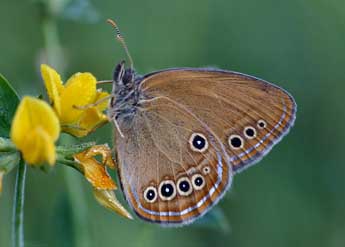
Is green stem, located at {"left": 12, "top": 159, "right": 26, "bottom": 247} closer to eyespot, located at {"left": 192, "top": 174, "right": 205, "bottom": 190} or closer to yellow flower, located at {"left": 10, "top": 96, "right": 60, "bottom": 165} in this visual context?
yellow flower, located at {"left": 10, "top": 96, "right": 60, "bottom": 165}

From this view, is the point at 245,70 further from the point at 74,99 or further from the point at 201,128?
the point at 74,99

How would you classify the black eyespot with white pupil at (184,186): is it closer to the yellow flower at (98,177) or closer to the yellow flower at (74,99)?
the yellow flower at (98,177)

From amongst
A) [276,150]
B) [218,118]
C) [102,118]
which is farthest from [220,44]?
[102,118]

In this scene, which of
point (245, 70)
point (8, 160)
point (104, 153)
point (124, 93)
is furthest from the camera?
point (245, 70)

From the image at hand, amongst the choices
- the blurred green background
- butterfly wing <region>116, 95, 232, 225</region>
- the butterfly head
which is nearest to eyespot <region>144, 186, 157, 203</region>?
butterfly wing <region>116, 95, 232, 225</region>

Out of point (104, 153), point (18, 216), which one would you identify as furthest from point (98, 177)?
point (18, 216)
